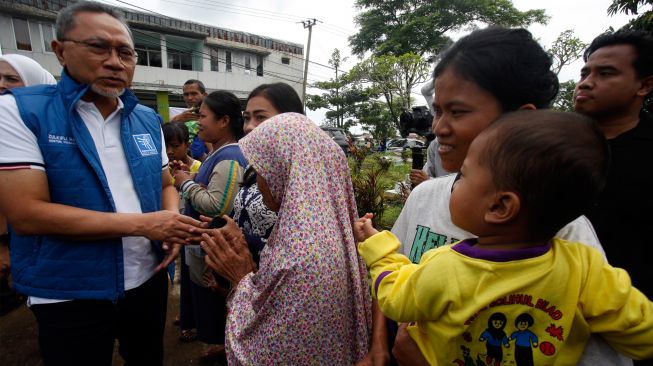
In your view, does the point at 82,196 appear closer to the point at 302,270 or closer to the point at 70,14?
the point at 70,14

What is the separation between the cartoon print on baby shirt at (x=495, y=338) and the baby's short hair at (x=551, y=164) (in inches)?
9.7

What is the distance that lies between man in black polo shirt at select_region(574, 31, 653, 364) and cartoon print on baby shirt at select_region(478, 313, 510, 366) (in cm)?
112

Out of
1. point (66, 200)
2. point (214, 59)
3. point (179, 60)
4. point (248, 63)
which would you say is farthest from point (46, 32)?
point (66, 200)

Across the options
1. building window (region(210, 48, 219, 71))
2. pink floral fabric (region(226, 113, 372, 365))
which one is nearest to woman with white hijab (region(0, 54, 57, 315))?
pink floral fabric (region(226, 113, 372, 365))

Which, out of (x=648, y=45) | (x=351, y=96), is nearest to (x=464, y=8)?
(x=351, y=96)

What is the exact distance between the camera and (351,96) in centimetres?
2370

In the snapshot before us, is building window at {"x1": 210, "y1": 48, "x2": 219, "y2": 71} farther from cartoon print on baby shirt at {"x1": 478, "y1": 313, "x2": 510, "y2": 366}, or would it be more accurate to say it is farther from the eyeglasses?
cartoon print on baby shirt at {"x1": 478, "y1": 313, "x2": 510, "y2": 366}

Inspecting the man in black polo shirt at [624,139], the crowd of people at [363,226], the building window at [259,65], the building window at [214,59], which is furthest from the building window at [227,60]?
the man in black polo shirt at [624,139]

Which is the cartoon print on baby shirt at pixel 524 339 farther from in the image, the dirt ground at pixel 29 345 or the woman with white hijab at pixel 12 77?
the woman with white hijab at pixel 12 77

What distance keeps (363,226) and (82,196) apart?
4.04 ft

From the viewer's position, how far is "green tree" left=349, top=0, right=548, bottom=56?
1942 centimetres

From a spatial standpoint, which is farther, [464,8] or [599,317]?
[464,8]

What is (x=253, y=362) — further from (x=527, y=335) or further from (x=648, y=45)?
(x=648, y=45)

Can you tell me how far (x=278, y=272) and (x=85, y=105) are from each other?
124cm
